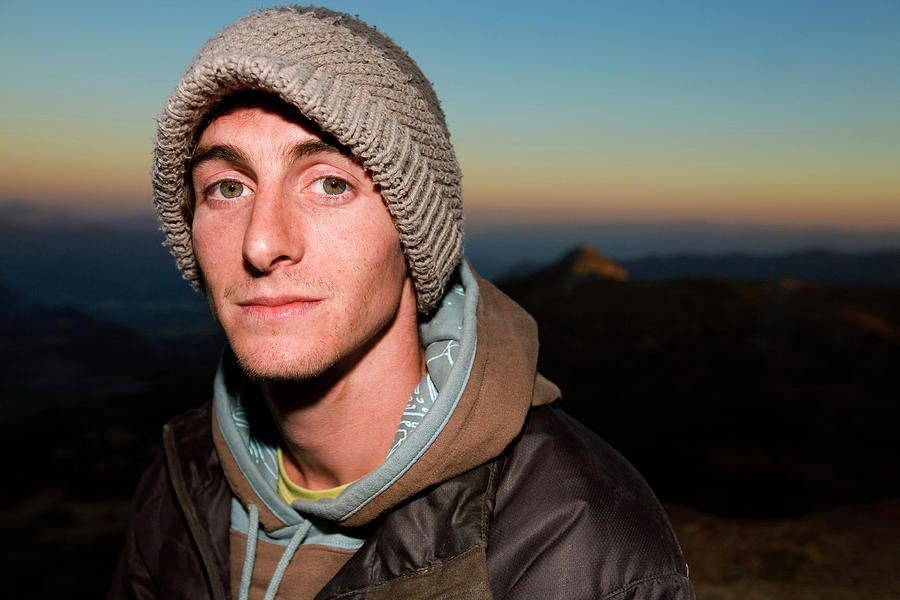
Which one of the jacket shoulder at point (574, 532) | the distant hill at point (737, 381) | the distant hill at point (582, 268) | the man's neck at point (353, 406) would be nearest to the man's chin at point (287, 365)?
the man's neck at point (353, 406)

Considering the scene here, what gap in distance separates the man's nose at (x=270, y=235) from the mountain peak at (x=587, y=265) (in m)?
12.7

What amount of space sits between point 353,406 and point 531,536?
2.27ft

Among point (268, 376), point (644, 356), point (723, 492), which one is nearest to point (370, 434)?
point (268, 376)

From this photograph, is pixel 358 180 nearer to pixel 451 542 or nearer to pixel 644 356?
pixel 451 542

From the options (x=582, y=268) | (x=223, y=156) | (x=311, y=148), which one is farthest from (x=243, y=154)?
(x=582, y=268)

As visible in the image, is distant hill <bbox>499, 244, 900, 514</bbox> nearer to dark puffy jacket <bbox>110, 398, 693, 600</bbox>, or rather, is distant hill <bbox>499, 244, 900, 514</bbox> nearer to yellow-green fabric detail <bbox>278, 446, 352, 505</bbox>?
dark puffy jacket <bbox>110, 398, 693, 600</bbox>

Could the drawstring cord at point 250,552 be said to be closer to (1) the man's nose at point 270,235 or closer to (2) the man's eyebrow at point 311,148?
(1) the man's nose at point 270,235

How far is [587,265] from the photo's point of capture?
14.4 metres

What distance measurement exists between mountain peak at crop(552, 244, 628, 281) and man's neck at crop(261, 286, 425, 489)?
12334mm

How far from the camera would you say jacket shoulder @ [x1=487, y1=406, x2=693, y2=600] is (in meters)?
1.66

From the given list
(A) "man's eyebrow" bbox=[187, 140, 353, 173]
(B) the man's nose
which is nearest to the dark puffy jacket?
(B) the man's nose

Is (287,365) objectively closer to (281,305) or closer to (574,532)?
(281,305)

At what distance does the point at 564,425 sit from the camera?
205cm

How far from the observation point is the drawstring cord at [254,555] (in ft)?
6.32
